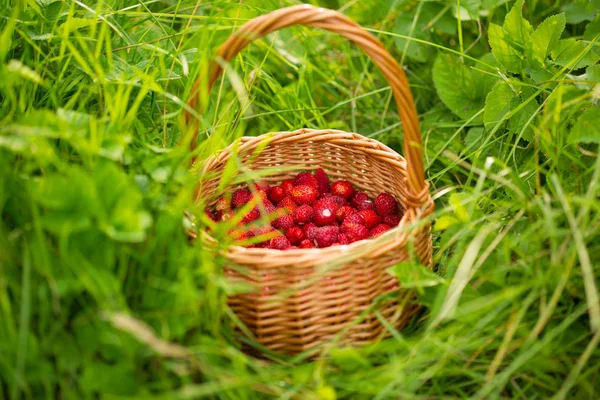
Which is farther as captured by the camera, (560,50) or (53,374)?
(560,50)

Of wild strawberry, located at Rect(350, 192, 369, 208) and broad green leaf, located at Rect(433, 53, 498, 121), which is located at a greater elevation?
broad green leaf, located at Rect(433, 53, 498, 121)

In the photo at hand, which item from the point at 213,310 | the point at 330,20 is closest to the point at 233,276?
the point at 213,310

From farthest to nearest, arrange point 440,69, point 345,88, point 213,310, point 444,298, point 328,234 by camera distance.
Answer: point 345,88, point 440,69, point 328,234, point 444,298, point 213,310

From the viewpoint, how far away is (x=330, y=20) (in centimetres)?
134

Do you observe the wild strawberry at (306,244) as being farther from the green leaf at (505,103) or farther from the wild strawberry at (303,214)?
the green leaf at (505,103)

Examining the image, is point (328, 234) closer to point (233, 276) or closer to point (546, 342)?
point (233, 276)

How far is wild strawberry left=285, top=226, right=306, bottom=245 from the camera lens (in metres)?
1.70

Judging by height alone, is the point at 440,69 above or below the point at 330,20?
below

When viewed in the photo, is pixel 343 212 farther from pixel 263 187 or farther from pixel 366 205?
pixel 263 187

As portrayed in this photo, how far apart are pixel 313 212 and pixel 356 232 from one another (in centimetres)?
16

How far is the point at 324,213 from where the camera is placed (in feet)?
5.74

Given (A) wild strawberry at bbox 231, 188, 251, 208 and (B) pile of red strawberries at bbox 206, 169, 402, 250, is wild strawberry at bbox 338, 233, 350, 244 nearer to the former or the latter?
(B) pile of red strawberries at bbox 206, 169, 402, 250

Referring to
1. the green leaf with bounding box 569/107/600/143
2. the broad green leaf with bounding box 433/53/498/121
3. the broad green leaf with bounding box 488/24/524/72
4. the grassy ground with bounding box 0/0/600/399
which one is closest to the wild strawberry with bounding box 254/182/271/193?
the grassy ground with bounding box 0/0/600/399

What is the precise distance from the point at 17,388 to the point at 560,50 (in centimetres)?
149
